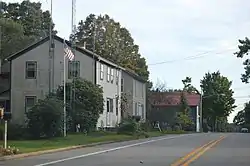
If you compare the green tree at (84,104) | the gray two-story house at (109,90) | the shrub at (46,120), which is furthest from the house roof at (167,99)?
the shrub at (46,120)

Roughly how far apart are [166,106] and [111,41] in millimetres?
18279

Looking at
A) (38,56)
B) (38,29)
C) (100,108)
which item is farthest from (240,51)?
(38,29)

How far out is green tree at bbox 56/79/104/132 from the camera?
148 ft

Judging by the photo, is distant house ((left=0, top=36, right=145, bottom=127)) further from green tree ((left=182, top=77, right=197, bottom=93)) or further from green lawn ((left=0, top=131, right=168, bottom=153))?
green tree ((left=182, top=77, right=197, bottom=93))

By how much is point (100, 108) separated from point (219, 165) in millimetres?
29062

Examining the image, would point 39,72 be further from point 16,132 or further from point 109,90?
point 16,132

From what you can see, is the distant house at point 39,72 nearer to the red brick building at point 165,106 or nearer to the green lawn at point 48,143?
the green lawn at point 48,143

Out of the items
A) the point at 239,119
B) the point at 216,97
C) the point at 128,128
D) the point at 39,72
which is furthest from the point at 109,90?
the point at 239,119

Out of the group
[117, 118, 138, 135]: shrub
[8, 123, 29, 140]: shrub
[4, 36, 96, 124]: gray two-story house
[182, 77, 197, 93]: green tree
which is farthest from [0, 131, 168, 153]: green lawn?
[182, 77, 197, 93]: green tree

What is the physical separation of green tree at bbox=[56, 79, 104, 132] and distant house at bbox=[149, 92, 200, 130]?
33623 millimetres

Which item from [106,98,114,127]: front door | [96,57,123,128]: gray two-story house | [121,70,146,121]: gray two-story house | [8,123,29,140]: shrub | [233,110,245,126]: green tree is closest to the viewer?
[8,123,29,140]: shrub

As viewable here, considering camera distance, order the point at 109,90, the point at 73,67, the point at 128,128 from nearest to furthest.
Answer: the point at 128,128 < the point at 73,67 < the point at 109,90

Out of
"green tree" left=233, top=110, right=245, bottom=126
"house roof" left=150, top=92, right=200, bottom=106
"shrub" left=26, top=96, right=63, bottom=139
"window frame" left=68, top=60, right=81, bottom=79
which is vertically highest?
"window frame" left=68, top=60, right=81, bottom=79

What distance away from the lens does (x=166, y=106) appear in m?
93.4
